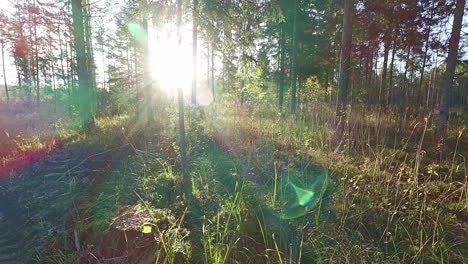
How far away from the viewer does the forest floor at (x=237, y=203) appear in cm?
215

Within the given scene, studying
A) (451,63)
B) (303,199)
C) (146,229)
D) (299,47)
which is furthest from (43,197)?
(299,47)

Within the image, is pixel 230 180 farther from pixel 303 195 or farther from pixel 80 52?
pixel 80 52

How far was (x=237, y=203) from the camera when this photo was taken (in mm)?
2699

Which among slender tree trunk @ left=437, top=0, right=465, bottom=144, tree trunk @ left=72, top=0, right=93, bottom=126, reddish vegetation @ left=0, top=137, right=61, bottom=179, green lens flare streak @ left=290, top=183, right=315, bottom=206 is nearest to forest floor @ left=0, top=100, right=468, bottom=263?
green lens flare streak @ left=290, top=183, right=315, bottom=206

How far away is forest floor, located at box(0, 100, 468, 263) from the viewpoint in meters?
2.15

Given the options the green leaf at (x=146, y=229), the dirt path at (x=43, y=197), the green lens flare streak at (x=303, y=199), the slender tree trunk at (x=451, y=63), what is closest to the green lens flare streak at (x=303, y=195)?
the green lens flare streak at (x=303, y=199)

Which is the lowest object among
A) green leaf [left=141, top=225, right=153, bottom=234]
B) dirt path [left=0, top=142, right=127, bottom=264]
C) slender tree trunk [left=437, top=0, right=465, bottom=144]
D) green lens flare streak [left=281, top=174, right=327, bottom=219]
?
dirt path [left=0, top=142, right=127, bottom=264]

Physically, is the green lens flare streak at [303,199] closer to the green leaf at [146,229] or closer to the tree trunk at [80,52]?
the green leaf at [146,229]

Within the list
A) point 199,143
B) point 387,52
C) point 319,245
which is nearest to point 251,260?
point 319,245

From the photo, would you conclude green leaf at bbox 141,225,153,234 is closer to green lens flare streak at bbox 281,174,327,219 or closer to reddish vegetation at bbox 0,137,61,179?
green lens flare streak at bbox 281,174,327,219

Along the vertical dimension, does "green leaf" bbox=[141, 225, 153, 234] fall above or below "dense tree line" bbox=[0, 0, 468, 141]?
below

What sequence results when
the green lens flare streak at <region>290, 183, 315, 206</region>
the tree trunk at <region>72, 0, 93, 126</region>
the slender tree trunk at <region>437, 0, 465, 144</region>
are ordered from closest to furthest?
the green lens flare streak at <region>290, 183, 315, 206</region> < the slender tree trunk at <region>437, 0, 465, 144</region> < the tree trunk at <region>72, 0, 93, 126</region>

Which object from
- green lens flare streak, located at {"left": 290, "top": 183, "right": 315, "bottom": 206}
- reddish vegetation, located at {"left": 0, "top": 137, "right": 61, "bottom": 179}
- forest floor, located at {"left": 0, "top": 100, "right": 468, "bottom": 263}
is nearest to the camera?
forest floor, located at {"left": 0, "top": 100, "right": 468, "bottom": 263}

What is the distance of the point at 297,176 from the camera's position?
12.2 feet
